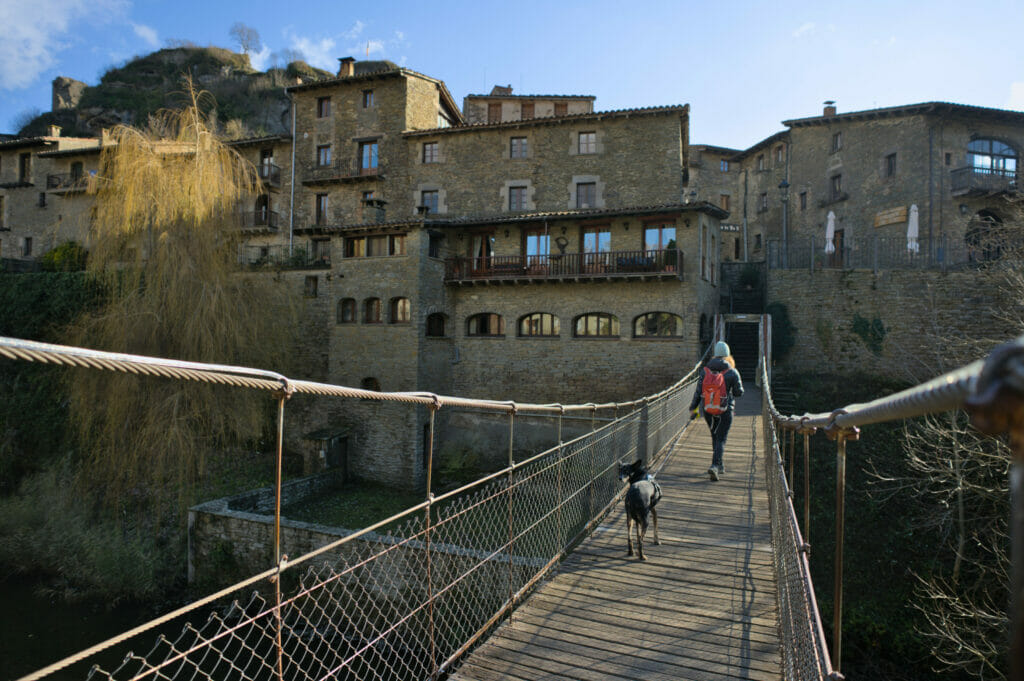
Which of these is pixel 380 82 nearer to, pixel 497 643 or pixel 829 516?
pixel 829 516

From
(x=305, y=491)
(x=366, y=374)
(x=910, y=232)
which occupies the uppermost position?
(x=910, y=232)

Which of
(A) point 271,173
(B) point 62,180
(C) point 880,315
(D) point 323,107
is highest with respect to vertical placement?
(D) point 323,107

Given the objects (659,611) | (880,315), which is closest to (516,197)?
(880,315)

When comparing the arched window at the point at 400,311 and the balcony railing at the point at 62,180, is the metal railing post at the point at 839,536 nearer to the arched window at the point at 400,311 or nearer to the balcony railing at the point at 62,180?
the arched window at the point at 400,311

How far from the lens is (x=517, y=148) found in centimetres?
2258

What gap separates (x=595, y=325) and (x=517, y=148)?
836 centimetres

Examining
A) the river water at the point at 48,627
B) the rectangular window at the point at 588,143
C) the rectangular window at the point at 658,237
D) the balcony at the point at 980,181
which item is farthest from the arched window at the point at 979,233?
the river water at the point at 48,627

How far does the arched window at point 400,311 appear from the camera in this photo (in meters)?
19.5

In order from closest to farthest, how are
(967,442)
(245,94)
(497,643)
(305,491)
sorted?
(497,643) → (967,442) → (305,491) → (245,94)

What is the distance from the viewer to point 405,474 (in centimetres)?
1827

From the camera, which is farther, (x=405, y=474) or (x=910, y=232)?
(x=910, y=232)

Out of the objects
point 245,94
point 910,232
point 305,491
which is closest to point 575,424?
point 305,491

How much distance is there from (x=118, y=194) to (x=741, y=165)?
33.8 m

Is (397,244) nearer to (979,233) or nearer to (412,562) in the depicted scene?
(412,562)
